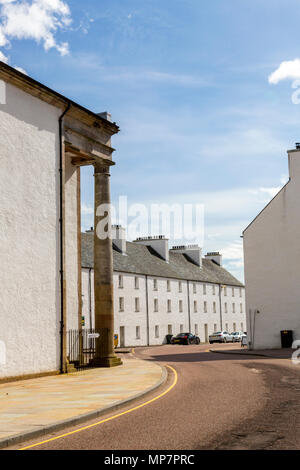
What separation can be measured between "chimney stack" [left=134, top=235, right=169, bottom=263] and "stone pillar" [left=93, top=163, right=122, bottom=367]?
4694 centimetres

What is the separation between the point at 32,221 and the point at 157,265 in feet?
158

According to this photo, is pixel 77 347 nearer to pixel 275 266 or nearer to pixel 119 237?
pixel 275 266

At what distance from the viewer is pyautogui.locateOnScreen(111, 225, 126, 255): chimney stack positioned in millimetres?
62844

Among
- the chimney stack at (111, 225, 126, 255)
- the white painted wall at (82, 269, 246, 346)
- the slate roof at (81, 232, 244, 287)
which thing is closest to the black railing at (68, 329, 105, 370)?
the white painted wall at (82, 269, 246, 346)

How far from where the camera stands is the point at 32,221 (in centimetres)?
2077

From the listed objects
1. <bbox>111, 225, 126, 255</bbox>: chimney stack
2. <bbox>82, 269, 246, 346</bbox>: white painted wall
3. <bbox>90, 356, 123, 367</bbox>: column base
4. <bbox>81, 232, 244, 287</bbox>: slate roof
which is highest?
<bbox>111, 225, 126, 255</bbox>: chimney stack

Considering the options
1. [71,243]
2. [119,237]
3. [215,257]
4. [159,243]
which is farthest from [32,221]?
[215,257]

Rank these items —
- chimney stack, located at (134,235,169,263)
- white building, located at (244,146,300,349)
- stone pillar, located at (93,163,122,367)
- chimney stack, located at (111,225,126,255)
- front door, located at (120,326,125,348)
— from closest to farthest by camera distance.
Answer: stone pillar, located at (93,163,122,367)
white building, located at (244,146,300,349)
front door, located at (120,326,125,348)
chimney stack, located at (111,225,126,255)
chimney stack, located at (134,235,169,263)

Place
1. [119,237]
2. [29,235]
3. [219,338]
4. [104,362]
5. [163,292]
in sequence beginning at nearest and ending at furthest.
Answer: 1. [29,235]
2. [104,362]
3. [119,237]
4. [219,338]
5. [163,292]

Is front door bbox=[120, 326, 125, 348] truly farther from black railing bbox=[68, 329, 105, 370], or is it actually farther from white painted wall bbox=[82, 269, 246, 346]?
black railing bbox=[68, 329, 105, 370]

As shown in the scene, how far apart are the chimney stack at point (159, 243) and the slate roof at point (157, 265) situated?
0.63 metres

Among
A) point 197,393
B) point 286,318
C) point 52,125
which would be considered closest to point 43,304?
point 52,125
